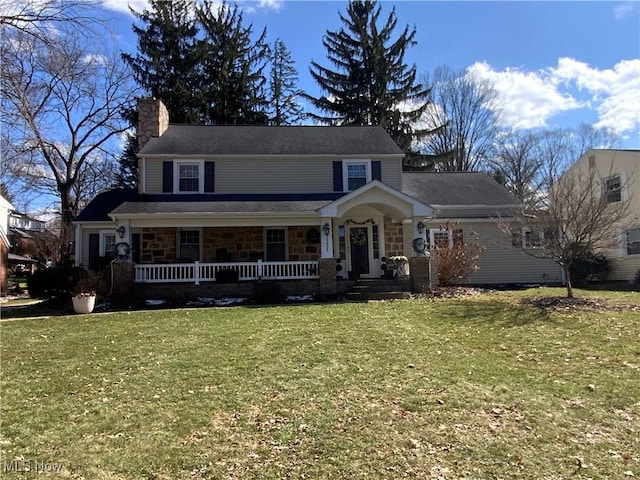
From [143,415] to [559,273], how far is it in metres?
19.4

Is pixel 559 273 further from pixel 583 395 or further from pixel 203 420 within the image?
pixel 203 420

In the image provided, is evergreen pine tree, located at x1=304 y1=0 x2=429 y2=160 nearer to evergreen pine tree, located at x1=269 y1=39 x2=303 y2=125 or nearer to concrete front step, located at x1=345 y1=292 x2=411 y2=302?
evergreen pine tree, located at x1=269 y1=39 x2=303 y2=125

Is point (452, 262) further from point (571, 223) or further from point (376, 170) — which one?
point (571, 223)

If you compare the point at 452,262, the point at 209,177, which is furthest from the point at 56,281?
the point at 452,262

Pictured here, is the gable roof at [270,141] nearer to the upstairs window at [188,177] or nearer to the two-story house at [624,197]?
the upstairs window at [188,177]

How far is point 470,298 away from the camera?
46.2 feet

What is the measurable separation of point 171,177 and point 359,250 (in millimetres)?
7900

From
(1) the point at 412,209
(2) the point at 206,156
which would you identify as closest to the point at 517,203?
(1) the point at 412,209

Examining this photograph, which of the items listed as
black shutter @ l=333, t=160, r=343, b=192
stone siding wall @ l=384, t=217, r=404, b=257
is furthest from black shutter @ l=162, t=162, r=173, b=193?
stone siding wall @ l=384, t=217, r=404, b=257

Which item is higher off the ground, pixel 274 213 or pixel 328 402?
pixel 274 213

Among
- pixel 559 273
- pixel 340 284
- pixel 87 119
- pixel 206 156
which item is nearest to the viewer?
pixel 340 284

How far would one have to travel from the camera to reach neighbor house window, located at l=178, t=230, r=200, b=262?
18.1m

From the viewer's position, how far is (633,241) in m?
20.8

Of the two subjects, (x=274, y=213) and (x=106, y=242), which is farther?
(x=106, y=242)
